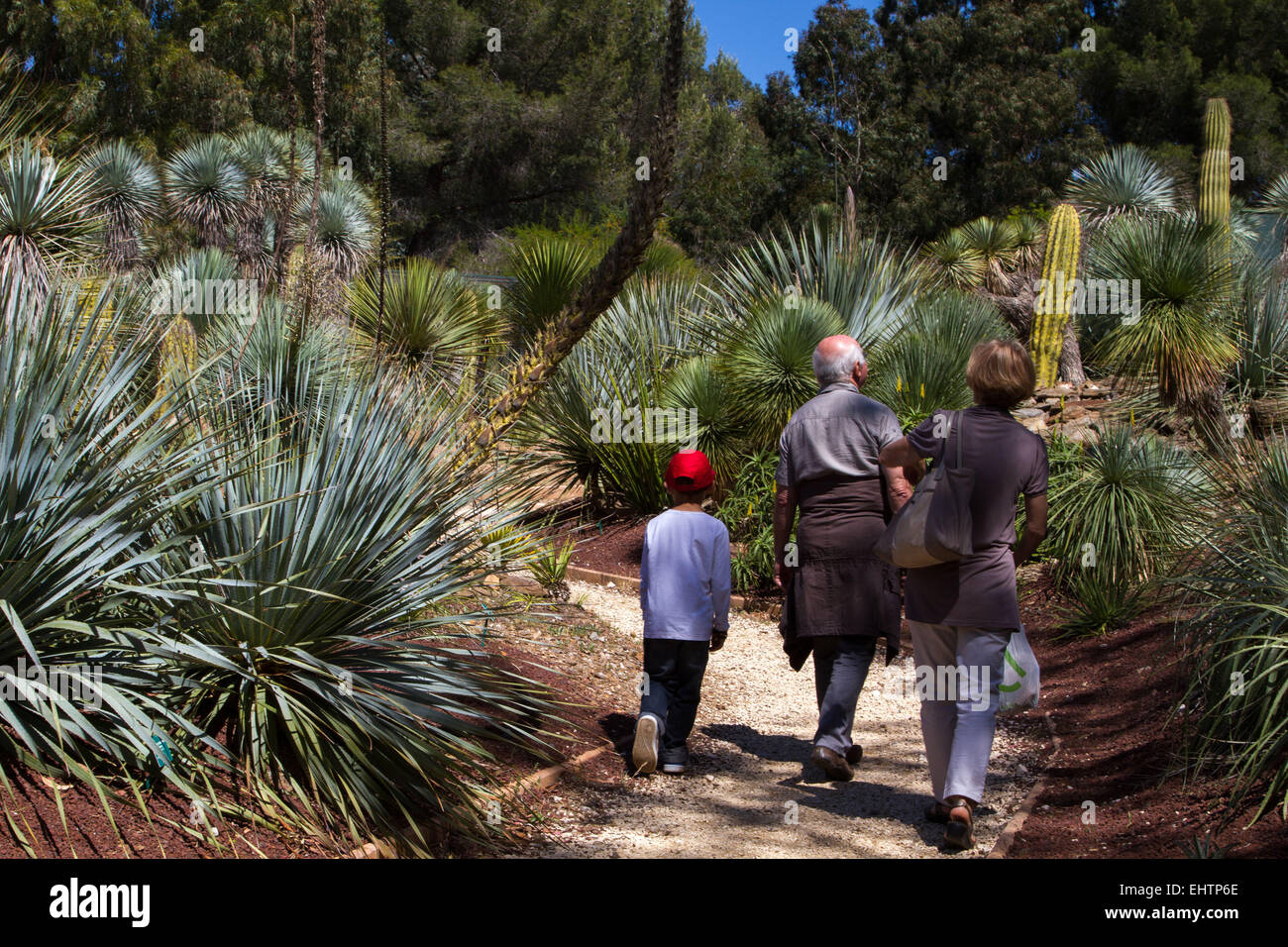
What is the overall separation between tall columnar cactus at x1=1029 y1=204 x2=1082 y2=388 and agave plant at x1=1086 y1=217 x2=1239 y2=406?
122cm

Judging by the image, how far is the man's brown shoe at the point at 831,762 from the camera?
4.80 m

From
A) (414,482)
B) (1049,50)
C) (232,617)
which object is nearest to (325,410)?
(414,482)

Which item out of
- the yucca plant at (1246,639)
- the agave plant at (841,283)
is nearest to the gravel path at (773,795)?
the yucca plant at (1246,639)

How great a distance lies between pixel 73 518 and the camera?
11.5ft

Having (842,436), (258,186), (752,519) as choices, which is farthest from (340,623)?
(258,186)

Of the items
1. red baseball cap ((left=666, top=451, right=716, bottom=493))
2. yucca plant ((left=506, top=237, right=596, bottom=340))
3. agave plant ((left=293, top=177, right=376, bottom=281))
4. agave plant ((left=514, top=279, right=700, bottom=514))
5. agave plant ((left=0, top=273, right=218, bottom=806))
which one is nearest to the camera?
agave plant ((left=0, top=273, right=218, bottom=806))

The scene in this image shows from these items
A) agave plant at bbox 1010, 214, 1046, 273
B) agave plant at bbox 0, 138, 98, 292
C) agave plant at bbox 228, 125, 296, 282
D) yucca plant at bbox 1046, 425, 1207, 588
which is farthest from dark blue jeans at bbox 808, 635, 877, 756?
agave plant at bbox 1010, 214, 1046, 273

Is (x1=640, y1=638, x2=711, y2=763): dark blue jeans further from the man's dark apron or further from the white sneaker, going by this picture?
the man's dark apron

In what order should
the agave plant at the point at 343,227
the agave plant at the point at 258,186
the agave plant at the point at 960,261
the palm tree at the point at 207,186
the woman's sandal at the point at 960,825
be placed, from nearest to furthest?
the woman's sandal at the point at 960,825
the agave plant at the point at 343,227
the palm tree at the point at 207,186
the agave plant at the point at 258,186
the agave plant at the point at 960,261

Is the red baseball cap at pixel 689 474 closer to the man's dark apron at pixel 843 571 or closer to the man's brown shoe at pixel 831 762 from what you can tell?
the man's dark apron at pixel 843 571

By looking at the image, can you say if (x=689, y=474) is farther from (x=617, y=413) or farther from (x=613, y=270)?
(x=617, y=413)

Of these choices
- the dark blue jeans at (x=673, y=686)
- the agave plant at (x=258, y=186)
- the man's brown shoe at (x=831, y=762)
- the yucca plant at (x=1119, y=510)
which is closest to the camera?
the man's brown shoe at (x=831, y=762)

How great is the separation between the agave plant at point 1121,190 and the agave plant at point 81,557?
61.4ft

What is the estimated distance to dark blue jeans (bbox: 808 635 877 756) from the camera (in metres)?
4.84
